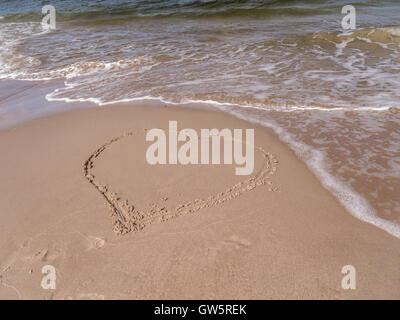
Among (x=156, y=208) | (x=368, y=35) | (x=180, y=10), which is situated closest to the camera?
(x=156, y=208)

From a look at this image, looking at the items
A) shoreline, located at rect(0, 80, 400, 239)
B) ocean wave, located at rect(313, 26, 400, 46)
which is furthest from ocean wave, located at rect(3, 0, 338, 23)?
shoreline, located at rect(0, 80, 400, 239)

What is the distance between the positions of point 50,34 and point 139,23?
3754 millimetres

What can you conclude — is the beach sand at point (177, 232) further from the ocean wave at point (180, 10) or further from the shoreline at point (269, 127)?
the ocean wave at point (180, 10)

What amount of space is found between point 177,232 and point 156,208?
1.31 feet

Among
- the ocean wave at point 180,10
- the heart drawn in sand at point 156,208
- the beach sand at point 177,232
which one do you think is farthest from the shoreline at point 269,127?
the ocean wave at point 180,10

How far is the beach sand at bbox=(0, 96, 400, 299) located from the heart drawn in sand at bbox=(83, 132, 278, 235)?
14mm

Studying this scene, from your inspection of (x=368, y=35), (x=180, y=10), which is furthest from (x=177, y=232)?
(x=180, y=10)

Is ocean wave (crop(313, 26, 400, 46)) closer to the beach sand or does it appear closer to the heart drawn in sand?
the beach sand

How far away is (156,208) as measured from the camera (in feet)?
9.53

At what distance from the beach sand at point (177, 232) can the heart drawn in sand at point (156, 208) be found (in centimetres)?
1

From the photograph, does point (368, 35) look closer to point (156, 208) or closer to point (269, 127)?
point (269, 127)

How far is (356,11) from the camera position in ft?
41.3

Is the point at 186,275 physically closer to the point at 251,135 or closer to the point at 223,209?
the point at 223,209
